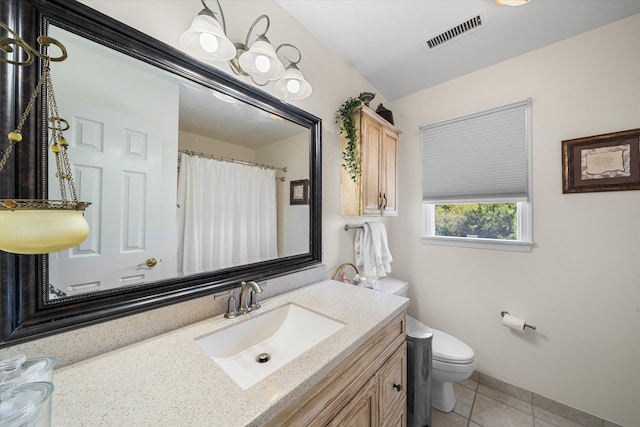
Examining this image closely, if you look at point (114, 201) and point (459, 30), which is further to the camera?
point (459, 30)

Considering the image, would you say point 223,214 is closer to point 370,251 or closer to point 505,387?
point 370,251

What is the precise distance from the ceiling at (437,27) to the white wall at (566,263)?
14cm

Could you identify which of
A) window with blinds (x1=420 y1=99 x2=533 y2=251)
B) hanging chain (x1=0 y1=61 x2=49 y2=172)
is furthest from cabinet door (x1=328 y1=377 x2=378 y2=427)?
window with blinds (x1=420 y1=99 x2=533 y2=251)

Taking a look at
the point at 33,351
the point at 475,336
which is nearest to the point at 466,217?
the point at 475,336

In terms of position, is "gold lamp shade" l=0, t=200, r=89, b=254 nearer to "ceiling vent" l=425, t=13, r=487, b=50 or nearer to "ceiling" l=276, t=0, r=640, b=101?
"ceiling" l=276, t=0, r=640, b=101

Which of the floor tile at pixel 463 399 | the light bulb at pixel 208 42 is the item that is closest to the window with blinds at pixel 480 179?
the floor tile at pixel 463 399

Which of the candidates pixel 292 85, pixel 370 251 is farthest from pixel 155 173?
pixel 370 251

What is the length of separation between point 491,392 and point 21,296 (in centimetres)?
268

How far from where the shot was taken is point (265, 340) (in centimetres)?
102

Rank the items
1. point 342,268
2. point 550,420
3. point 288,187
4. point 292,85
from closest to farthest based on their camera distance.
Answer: point 292,85 → point 288,187 → point 550,420 → point 342,268

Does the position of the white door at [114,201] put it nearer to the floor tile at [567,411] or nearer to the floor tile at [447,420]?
the floor tile at [447,420]

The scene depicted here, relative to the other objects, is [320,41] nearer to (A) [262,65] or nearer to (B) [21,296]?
(A) [262,65]

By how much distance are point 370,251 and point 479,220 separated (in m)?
1.00

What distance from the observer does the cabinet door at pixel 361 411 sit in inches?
30.1
